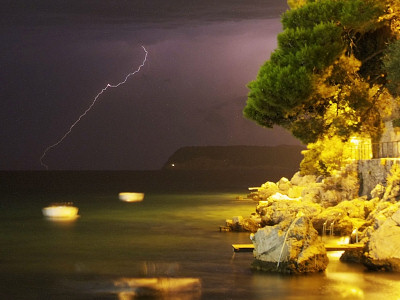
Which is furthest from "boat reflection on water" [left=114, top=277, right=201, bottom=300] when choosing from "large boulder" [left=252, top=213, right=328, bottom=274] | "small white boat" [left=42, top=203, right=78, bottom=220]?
"small white boat" [left=42, top=203, right=78, bottom=220]

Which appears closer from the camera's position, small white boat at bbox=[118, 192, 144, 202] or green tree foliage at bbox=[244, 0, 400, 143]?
green tree foliage at bbox=[244, 0, 400, 143]

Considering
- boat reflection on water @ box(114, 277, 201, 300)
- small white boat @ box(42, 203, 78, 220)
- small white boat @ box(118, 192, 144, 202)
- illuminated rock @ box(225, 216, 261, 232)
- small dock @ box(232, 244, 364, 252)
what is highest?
small white boat @ box(118, 192, 144, 202)

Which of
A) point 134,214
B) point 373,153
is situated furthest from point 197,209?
point 373,153

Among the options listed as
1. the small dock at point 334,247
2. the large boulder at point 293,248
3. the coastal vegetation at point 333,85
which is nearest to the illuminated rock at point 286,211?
the coastal vegetation at point 333,85

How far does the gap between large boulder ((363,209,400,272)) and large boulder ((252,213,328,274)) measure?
136 cm

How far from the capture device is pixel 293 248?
63.1ft

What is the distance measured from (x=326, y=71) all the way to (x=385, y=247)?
6796mm

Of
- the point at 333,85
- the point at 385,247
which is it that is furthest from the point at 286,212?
the point at 385,247

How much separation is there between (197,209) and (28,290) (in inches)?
1335

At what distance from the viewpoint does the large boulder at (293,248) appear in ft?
63.6

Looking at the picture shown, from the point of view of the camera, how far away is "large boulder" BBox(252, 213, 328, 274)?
1938cm

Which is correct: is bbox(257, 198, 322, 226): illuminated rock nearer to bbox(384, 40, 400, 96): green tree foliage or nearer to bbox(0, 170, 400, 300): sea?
bbox(0, 170, 400, 300): sea

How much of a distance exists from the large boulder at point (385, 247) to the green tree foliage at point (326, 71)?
540 cm

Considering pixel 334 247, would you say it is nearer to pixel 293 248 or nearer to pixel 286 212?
pixel 293 248
